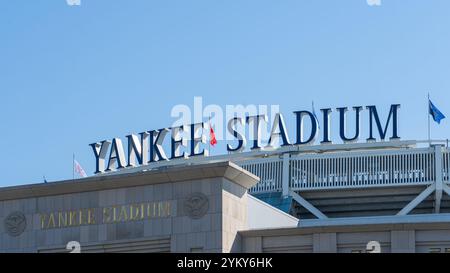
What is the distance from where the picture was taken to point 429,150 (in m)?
103

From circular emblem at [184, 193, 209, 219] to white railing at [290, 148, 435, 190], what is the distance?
50.5m

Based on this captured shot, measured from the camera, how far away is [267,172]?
106 m

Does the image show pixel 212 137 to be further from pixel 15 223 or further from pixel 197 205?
pixel 197 205

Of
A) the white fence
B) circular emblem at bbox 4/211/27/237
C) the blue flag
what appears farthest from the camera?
the blue flag

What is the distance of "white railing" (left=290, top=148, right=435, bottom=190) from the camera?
10262 centimetres

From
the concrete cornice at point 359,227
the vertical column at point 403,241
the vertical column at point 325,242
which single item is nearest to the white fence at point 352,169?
the concrete cornice at point 359,227

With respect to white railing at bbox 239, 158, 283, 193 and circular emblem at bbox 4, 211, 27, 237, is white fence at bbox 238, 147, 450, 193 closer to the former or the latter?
white railing at bbox 239, 158, 283, 193

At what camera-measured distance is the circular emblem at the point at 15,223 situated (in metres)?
58.0

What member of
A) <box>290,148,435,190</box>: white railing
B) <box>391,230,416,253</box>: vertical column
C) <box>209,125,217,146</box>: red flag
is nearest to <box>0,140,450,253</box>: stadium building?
<box>391,230,416,253</box>: vertical column

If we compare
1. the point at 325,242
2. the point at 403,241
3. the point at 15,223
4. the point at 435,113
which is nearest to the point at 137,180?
the point at 15,223
